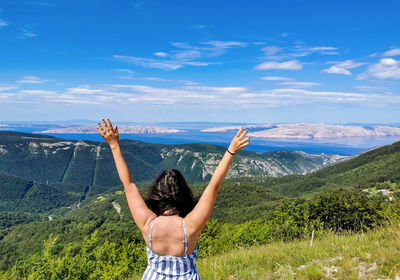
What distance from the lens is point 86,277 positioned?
64.7 feet

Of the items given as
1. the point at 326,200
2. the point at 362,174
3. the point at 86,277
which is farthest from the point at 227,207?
the point at 86,277

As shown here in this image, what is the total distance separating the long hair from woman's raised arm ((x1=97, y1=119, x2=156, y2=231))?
0.43ft

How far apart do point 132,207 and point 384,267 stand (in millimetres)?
5391

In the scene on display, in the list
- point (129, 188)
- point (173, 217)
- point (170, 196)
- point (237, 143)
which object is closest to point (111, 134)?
point (129, 188)

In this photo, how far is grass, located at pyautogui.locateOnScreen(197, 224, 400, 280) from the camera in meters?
5.55

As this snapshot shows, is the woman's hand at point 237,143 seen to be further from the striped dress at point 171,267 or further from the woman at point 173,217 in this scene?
the striped dress at point 171,267

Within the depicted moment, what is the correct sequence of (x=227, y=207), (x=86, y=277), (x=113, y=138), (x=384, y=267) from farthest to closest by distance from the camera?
1. (x=227, y=207)
2. (x=86, y=277)
3. (x=384, y=267)
4. (x=113, y=138)

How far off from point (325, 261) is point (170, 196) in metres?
5.28

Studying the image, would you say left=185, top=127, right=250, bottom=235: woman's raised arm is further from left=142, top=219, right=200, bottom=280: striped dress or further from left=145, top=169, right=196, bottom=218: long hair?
left=145, top=169, right=196, bottom=218: long hair

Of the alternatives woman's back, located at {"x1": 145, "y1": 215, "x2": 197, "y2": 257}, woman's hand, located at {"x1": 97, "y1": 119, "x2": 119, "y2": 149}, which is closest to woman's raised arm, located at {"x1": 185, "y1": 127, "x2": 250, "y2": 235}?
woman's back, located at {"x1": 145, "y1": 215, "x2": 197, "y2": 257}

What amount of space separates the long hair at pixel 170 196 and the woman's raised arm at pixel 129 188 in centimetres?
13

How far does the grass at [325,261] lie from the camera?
5547 mm

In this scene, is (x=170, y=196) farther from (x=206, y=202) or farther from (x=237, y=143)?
(x=237, y=143)

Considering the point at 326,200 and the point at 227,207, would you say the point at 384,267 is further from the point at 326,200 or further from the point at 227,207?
the point at 227,207
